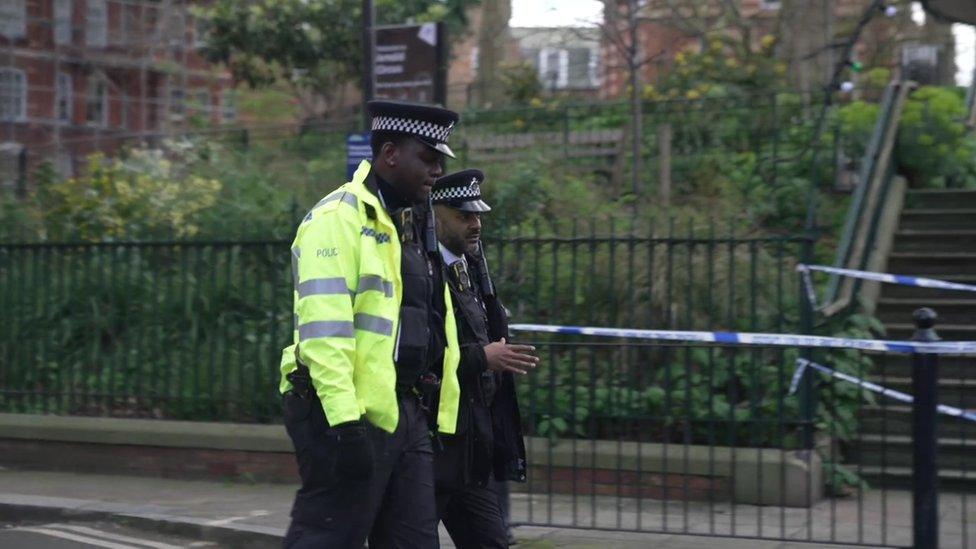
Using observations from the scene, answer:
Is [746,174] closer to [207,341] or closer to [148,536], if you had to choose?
[207,341]

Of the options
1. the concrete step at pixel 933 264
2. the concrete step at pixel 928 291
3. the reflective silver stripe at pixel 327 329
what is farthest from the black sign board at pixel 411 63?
the reflective silver stripe at pixel 327 329

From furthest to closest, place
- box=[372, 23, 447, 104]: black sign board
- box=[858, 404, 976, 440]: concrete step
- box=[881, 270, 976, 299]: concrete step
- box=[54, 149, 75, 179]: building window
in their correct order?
box=[54, 149, 75, 179]: building window
box=[881, 270, 976, 299]: concrete step
box=[372, 23, 447, 104]: black sign board
box=[858, 404, 976, 440]: concrete step

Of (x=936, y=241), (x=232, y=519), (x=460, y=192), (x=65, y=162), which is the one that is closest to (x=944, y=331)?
(x=936, y=241)

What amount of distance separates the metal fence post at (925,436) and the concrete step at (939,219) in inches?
259

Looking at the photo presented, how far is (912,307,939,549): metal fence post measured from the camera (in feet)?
19.8

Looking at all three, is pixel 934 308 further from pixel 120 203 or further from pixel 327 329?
pixel 120 203

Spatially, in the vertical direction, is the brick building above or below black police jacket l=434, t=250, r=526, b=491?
above

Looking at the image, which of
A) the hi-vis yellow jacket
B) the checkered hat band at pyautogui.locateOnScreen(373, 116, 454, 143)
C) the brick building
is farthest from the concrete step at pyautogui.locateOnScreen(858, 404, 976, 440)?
the brick building

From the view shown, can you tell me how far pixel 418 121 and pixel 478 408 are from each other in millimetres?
1231

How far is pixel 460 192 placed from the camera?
5555 mm

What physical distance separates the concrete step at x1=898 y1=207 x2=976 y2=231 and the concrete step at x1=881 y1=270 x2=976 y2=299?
37.8 inches

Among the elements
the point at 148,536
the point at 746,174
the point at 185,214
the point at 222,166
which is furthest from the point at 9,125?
the point at 148,536

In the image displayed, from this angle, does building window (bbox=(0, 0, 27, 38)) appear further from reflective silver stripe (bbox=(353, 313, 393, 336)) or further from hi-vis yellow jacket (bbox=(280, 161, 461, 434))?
reflective silver stripe (bbox=(353, 313, 393, 336))

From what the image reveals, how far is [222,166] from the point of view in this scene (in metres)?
16.8
